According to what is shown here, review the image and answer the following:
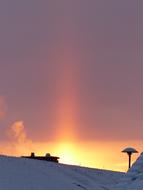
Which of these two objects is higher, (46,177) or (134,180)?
(46,177)

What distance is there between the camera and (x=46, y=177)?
4634cm

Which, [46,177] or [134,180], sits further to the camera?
[46,177]

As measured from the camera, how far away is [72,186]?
46.2 metres

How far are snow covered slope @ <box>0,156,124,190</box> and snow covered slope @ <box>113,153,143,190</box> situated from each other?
88.7ft

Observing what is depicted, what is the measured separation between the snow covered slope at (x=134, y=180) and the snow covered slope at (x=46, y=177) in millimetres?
27024

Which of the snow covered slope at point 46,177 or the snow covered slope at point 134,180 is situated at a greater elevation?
the snow covered slope at point 46,177

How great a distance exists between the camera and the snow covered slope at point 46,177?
43.7 metres

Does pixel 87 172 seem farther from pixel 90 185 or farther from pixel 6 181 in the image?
pixel 6 181

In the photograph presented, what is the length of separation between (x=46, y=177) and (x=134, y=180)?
32.4 meters

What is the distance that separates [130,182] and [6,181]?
1157 inches

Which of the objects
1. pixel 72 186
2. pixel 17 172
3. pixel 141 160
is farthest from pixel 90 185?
pixel 141 160

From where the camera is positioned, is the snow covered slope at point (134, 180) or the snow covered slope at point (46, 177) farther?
the snow covered slope at point (46, 177)

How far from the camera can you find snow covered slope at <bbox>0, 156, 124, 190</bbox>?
43.7 m

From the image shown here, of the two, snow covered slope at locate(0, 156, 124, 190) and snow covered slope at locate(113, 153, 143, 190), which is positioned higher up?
snow covered slope at locate(0, 156, 124, 190)
